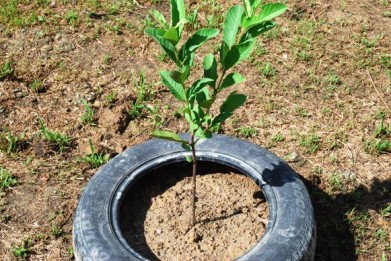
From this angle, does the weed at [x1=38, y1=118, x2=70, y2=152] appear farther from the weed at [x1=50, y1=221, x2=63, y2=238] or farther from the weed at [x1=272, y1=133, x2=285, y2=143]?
the weed at [x1=272, y1=133, x2=285, y2=143]

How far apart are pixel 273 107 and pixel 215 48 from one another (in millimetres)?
748

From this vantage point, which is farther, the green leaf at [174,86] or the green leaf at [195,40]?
the green leaf at [174,86]

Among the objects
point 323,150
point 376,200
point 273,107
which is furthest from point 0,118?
point 376,200

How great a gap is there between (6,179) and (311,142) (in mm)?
1912

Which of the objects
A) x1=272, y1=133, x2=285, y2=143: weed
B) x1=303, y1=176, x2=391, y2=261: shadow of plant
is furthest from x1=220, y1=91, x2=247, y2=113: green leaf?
x1=272, y1=133, x2=285, y2=143: weed

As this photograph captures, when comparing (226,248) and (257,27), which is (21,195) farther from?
(257,27)

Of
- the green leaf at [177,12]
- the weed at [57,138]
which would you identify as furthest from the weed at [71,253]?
the green leaf at [177,12]

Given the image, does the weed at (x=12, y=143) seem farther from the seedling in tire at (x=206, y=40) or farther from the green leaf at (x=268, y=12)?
the green leaf at (x=268, y=12)

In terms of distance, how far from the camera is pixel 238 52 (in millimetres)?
2523

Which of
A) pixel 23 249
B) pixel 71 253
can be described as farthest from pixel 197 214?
pixel 23 249

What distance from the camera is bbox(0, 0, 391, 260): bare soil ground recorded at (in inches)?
138

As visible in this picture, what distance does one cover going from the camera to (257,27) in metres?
2.52

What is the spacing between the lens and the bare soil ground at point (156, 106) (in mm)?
3494

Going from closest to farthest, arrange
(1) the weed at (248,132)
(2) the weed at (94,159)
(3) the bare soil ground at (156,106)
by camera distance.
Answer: (3) the bare soil ground at (156,106) → (2) the weed at (94,159) → (1) the weed at (248,132)
